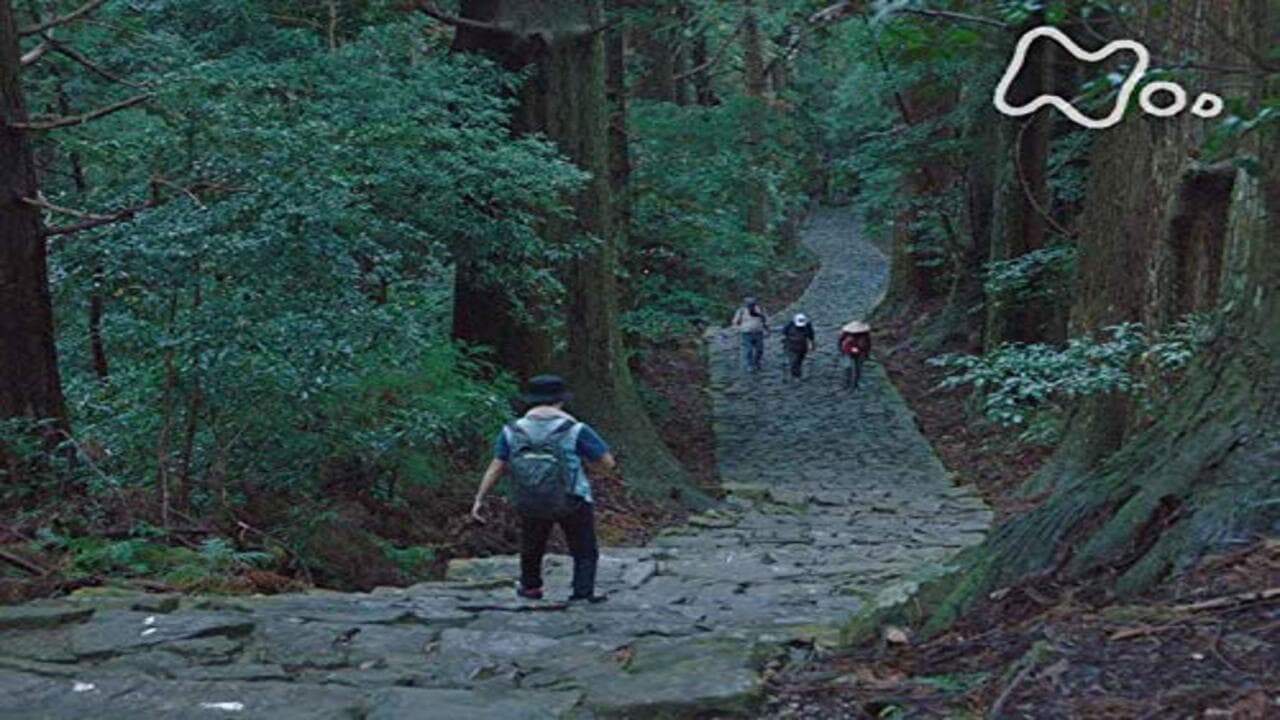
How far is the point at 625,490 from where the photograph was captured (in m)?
14.2

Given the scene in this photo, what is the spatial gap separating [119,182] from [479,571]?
12.4 feet

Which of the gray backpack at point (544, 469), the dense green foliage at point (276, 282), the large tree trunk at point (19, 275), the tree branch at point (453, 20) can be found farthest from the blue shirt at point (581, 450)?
the tree branch at point (453, 20)

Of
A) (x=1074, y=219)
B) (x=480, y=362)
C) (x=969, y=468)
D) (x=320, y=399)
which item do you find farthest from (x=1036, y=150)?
(x=320, y=399)

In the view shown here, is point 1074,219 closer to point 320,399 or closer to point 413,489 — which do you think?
point 413,489

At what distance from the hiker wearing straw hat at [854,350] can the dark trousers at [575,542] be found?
55.7 ft

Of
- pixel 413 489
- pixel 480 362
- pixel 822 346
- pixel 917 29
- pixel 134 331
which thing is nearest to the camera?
pixel 917 29

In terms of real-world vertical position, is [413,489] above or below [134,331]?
below

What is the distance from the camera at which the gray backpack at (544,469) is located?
24.0 ft

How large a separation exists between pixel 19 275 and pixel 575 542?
4224 millimetres

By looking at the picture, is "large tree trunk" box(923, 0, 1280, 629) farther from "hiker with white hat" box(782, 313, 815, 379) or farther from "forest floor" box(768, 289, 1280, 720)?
"hiker with white hat" box(782, 313, 815, 379)

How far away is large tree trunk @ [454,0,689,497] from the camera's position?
13555 millimetres

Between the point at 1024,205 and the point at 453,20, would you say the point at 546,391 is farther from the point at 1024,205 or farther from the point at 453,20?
the point at 1024,205

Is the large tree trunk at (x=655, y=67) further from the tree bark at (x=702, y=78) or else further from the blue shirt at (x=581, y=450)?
the blue shirt at (x=581, y=450)

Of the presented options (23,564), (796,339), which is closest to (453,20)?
(23,564)
